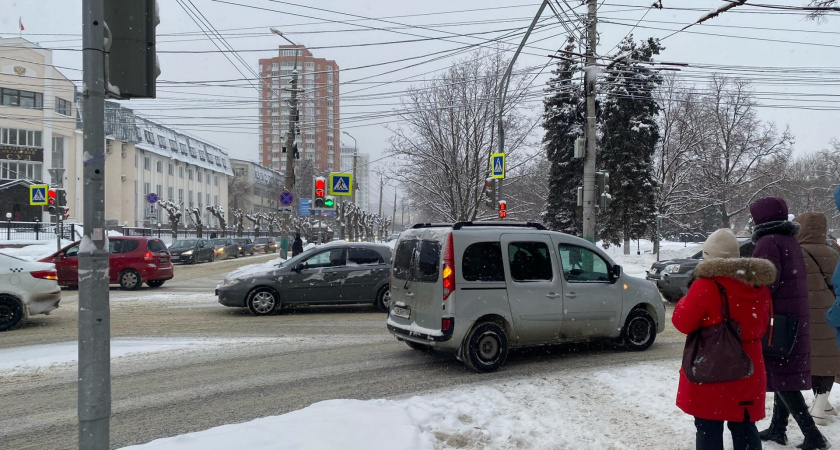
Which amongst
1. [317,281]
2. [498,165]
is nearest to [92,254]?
[317,281]

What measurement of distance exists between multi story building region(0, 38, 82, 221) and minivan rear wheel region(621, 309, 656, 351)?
174ft

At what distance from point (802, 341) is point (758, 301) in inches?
52.1

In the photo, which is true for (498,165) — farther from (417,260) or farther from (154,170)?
(154,170)

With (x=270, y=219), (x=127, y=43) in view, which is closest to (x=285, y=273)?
(x=127, y=43)

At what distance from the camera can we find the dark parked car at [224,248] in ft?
133

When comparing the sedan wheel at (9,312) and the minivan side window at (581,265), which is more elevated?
the minivan side window at (581,265)

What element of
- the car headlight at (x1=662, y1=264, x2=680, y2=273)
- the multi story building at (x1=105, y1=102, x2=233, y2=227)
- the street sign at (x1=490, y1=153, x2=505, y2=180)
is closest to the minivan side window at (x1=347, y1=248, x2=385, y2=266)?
the car headlight at (x1=662, y1=264, x2=680, y2=273)

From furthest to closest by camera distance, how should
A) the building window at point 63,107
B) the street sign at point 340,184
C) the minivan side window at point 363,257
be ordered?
the building window at point 63,107
the street sign at point 340,184
the minivan side window at point 363,257

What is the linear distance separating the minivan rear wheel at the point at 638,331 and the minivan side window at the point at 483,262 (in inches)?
96.7

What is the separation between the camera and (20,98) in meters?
51.5

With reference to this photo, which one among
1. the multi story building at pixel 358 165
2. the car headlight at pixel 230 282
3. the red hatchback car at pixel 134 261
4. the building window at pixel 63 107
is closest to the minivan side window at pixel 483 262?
the car headlight at pixel 230 282

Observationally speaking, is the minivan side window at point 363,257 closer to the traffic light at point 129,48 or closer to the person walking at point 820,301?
the person walking at point 820,301

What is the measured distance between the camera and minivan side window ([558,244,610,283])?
26.0 feet

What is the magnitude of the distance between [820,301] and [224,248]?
40932 mm
